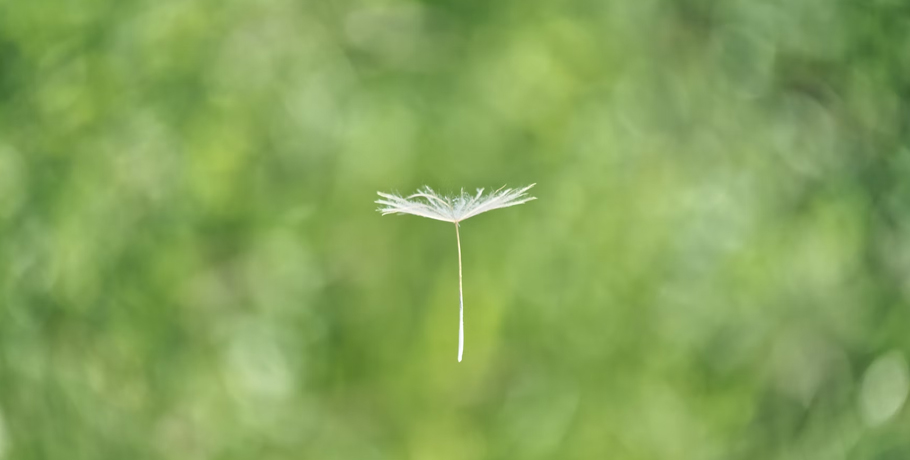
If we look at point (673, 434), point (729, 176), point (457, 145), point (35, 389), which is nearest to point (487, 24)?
point (457, 145)

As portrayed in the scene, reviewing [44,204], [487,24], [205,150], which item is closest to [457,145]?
[487,24]

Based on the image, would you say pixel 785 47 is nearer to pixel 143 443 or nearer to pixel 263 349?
pixel 263 349

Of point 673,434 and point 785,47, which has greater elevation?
point 785,47
